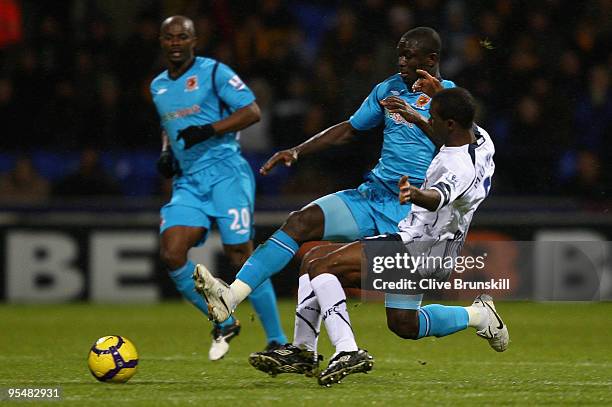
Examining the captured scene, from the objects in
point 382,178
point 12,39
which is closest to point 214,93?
point 382,178

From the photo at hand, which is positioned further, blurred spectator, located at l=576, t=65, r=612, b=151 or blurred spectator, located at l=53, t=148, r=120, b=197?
blurred spectator, located at l=53, t=148, r=120, b=197

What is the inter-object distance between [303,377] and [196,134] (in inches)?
76.8

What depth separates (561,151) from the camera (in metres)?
12.5

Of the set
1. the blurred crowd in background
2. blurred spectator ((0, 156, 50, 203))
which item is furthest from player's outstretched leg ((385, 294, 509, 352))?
blurred spectator ((0, 156, 50, 203))

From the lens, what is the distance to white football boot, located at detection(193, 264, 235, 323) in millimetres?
6203

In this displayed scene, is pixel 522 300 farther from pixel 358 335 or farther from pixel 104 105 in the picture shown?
pixel 104 105

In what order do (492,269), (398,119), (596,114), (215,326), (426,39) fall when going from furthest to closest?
(596,114)
(492,269)
(215,326)
(398,119)
(426,39)

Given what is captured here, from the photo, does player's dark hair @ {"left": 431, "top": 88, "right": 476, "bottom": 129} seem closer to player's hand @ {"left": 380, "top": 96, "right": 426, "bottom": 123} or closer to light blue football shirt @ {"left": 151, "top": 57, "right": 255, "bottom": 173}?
player's hand @ {"left": 380, "top": 96, "right": 426, "bottom": 123}

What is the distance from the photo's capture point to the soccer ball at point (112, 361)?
21.2 feet

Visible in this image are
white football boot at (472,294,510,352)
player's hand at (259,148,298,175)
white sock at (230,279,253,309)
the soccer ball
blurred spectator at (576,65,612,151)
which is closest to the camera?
white sock at (230,279,253,309)

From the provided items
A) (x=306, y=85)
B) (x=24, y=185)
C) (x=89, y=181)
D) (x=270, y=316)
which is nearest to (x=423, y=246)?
(x=270, y=316)

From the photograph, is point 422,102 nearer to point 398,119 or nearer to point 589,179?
point 398,119

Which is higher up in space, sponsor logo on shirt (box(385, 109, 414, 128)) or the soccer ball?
sponsor logo on shirt (box(385, 109, 414, 128))

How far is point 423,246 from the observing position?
634 centimetres
